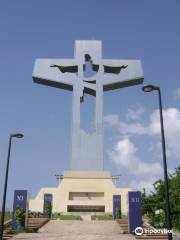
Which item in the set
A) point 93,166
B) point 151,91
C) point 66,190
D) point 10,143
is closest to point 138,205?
point 10,143

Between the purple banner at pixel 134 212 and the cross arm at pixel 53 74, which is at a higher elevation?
the cross arm at pixel 53 74

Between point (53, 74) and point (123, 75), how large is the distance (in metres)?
10.6

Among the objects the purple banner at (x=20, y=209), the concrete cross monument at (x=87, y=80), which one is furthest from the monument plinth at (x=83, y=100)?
the purple banner at (x=20, y=209)

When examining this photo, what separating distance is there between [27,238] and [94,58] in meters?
39.9

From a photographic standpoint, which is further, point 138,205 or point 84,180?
point 84,180

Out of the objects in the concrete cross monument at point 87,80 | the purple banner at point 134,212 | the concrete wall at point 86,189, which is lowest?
the purple banner at point 134,212

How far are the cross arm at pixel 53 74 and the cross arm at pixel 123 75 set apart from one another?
4.96 metres

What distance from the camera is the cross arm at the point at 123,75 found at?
5784 centimetres

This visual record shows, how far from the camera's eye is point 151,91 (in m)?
17.0

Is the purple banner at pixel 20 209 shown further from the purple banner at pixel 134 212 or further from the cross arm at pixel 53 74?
the cross arm at pixel 53 74

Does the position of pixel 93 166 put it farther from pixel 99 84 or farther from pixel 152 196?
pixel 152 196

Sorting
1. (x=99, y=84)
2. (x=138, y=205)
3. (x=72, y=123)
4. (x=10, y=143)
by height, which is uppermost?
(x=99, y=84)

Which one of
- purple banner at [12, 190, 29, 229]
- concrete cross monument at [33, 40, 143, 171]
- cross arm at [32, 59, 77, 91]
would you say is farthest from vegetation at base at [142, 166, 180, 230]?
cross arm at [32, 59, 77, 91]

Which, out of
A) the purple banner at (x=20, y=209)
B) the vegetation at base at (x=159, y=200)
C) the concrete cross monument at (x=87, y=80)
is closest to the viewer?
the purple banner at (x=20, y=209)
